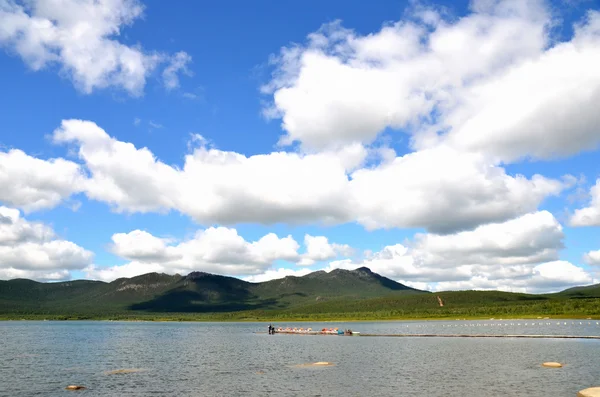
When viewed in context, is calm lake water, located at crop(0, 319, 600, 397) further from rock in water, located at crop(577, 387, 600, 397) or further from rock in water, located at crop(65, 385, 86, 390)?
rock in water, located at crop(577, 387, 600, 397)

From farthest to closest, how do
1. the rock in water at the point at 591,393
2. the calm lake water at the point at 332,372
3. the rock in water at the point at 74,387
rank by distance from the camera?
the rock in water at the point at 74,387 → the calm lake water at the point at 332,372 → the rock in water at the point at 591,393

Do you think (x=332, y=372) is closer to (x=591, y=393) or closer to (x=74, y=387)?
(x=74, y=387)

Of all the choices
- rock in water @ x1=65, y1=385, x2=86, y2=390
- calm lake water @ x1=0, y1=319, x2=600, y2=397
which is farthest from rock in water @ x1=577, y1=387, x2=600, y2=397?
rock in water @ x1=65, y1=385, x2=86, y2=390

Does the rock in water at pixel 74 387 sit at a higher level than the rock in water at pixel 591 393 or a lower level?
lower

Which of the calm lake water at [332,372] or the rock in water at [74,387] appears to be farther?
the rock in water at [74,387]

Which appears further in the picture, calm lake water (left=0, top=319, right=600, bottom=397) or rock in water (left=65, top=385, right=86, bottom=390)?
rock in water (left=65, top=385, right=86, bottom=390)

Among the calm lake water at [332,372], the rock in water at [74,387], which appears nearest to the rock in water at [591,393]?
the calm lake water at [332,372]

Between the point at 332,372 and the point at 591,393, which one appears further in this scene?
the point at 332,372

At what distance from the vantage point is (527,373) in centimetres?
7069

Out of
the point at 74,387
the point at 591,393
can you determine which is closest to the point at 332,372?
the point at 74,387

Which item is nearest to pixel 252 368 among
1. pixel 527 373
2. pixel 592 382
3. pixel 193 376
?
pixel 193 376

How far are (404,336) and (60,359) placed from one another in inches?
3814

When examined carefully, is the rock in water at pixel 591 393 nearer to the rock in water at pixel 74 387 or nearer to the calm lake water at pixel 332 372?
the calm lake water at pixel 332 372

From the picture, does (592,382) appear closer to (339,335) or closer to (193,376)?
(193,376)
